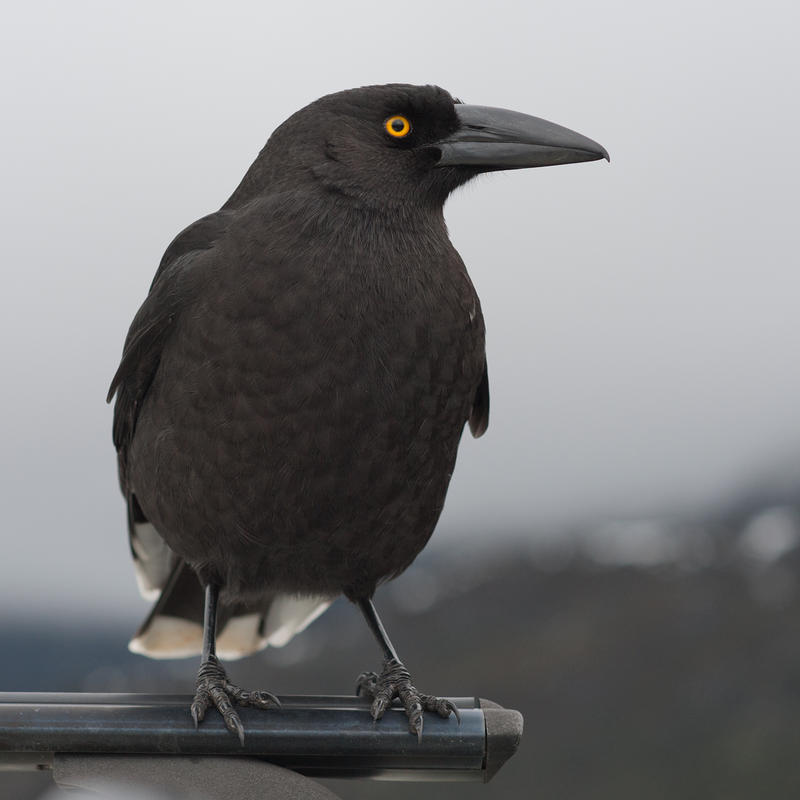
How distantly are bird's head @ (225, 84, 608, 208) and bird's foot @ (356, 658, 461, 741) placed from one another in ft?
3.91

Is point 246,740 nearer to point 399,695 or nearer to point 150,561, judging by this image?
point 399,695

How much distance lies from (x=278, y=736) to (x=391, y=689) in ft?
1.62

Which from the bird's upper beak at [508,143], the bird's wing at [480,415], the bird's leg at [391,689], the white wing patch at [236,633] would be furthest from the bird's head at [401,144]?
the white wing patch at [236,633]

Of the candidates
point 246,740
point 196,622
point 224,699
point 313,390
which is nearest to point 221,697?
point 224,699

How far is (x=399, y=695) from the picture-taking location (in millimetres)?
2832

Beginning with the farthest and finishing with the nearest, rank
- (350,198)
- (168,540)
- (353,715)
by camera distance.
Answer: (168,540)
(350,198)
(353,715)

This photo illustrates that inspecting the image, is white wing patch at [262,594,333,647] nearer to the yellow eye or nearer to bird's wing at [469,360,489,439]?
bird's wing at [469,360,489,439]

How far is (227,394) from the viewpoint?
2.73 meters

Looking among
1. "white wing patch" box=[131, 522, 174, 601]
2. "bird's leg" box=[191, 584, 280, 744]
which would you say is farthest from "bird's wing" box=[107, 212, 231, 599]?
"bird's leg" box=[191, 584, 280, 744]

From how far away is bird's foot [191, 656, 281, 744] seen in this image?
2.48 metres

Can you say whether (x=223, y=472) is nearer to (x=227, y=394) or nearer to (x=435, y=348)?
(x=227, y=394)

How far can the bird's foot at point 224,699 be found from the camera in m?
2.48

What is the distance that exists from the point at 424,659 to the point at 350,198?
1193cm

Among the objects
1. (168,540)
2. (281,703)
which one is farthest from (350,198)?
(281,703)
